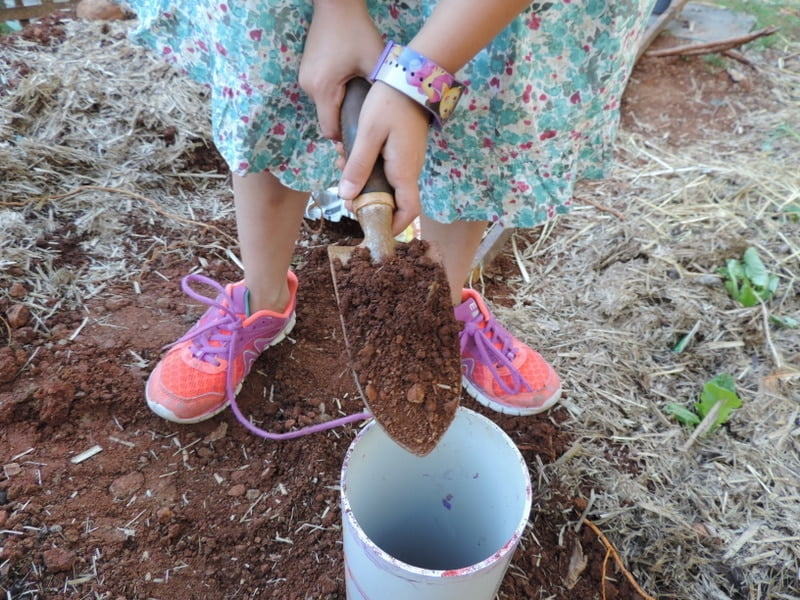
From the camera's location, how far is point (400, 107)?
2.88 feet

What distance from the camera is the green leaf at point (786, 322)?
5.73ft

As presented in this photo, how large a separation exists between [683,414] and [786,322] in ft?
1.60

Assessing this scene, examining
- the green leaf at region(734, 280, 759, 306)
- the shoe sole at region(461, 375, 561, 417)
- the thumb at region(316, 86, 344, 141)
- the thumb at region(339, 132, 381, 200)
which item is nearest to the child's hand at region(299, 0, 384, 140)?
the thumb at region(316, 86, 344, 141)

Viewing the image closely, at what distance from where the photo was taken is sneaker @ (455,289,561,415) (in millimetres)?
1485

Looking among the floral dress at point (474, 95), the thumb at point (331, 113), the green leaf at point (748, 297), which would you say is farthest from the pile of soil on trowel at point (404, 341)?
the green leaf at point (748, 297)

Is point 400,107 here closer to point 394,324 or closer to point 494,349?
point 394,324

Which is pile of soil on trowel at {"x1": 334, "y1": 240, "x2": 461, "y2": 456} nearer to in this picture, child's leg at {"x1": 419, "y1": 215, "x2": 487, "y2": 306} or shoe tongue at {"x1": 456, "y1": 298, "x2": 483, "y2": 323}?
child's leg at {"x1": 419, "y1": 215, "x2": 487, "y2": 306}

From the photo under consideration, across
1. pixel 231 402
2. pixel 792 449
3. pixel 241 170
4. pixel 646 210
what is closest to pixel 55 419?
pixel 231 402

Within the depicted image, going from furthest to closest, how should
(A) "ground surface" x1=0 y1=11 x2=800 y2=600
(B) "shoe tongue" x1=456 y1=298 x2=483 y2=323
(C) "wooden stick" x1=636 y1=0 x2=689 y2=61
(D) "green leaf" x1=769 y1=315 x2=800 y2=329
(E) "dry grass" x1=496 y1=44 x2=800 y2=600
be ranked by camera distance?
(C) "wooden stick" x1=636 y1=0 x2=689 y2=61 < (D) "green leaf" x1=769 y1=315 x2=800 y2=329 < (B) "shoe tongue" x1=456 y1=298 x2=483 y2=323 < (E) "dry grass" x1=496 y1=44 x2=800 y2=600 < (A) "ground surface" x1=0 y1=11 x2=800 y2=600

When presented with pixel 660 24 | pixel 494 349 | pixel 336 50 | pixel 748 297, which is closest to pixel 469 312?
pixel 494 349

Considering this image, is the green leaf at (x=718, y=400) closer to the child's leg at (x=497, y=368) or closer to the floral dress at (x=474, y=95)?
the child's leg at (x=497, y=368)

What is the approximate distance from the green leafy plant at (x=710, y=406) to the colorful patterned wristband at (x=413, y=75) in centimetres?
107

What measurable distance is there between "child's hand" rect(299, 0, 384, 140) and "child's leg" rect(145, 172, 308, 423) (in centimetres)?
33

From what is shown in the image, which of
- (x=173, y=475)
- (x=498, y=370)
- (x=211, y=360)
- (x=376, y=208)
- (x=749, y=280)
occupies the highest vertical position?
(x=376, y=208)
